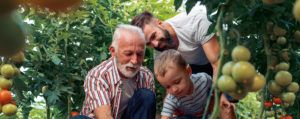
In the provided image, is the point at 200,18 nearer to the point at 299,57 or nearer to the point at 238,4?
the point at 299,57

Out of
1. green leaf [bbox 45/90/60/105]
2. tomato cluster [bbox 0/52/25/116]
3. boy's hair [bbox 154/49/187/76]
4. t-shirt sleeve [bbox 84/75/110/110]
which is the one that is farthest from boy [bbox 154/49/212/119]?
tomato cluster [bbox 0/52/25/116]

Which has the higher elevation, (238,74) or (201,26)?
(201,26)

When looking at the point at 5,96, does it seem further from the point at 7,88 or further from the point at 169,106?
the point at 169,106

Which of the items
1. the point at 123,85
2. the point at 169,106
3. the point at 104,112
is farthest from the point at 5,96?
the point at 169,106

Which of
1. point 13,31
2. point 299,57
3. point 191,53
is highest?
point 191,53

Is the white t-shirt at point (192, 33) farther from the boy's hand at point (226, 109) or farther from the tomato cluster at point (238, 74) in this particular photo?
the tomato cluster at point (238, 74)

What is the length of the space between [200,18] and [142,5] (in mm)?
1401

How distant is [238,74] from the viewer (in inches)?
37.3

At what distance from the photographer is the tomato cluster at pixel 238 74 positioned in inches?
37.4

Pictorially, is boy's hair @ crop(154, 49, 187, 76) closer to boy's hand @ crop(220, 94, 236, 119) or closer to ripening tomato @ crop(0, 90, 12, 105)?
boy's hand @ crop(220, 94, 236, 119)

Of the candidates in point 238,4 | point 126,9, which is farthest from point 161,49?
point 238,4

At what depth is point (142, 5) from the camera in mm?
4082

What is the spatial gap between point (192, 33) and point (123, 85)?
1.42 feet

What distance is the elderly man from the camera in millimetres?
2609
